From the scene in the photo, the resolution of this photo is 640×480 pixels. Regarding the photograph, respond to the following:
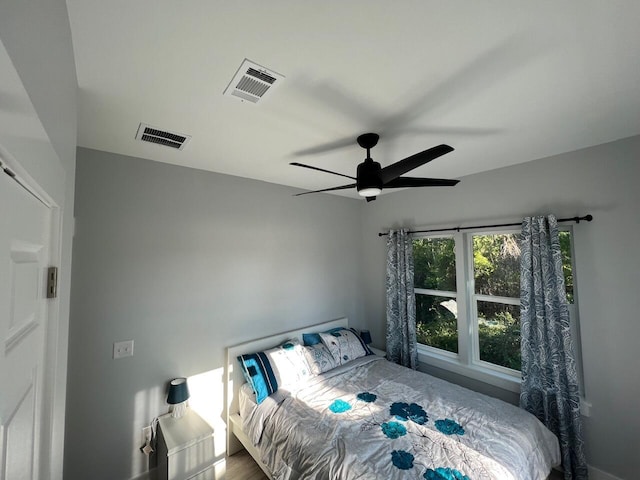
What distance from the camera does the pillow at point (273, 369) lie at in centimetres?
225

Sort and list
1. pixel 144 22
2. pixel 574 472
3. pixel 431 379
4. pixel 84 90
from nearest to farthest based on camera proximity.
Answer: pixel 144 22
pixel 84 90
pixel 574 472
pixel 431 379

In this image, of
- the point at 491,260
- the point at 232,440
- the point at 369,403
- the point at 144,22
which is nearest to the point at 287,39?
the point at 144,22

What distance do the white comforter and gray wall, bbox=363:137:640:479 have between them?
515mm

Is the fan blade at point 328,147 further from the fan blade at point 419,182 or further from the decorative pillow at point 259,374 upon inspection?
the decorative pillow at point 259,374

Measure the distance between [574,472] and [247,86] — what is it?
3.53 meters

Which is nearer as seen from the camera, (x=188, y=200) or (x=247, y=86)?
(x=247, y=86)

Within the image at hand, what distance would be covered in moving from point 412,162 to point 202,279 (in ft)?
6.54

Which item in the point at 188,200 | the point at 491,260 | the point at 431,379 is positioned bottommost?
the point at 431,379

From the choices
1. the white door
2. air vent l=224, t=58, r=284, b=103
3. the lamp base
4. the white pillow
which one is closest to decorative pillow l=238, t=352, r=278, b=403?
the lamp base

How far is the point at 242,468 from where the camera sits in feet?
7.29

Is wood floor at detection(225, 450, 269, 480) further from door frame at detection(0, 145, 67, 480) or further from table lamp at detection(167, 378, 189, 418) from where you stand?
door frame at detection(0, 145, 67, 480)

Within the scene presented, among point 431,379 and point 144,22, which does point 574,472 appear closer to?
point 431,379

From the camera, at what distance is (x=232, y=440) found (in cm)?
238

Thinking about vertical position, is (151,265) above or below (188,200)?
below
